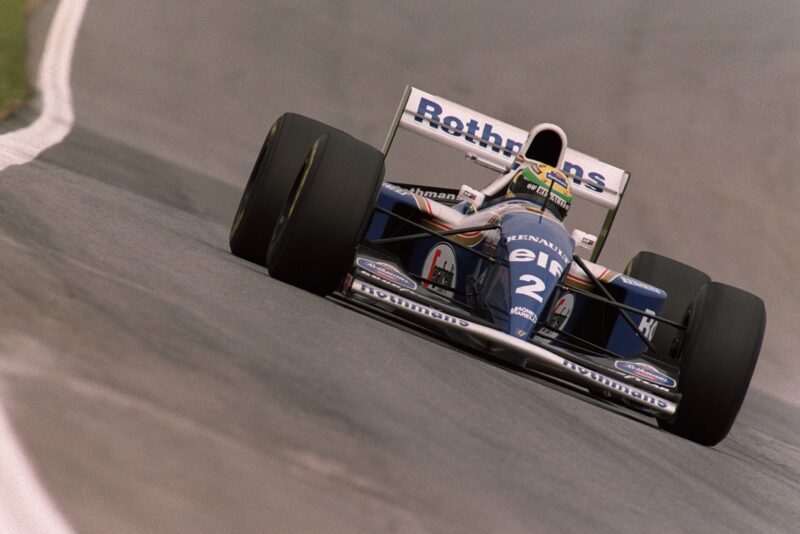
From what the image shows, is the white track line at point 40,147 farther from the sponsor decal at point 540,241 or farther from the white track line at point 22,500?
the sponsor decal at point 540,241

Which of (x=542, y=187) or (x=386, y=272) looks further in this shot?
(x=542, y=187)

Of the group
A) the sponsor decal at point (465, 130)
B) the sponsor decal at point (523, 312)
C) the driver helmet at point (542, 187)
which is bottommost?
the sponsor decal at point (523, 312)

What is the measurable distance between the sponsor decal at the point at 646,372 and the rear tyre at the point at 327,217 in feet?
5.36

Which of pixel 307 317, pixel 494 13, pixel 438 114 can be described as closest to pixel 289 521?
pixel 307 317

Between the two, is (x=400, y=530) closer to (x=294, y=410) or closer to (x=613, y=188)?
(x=294, y=410)

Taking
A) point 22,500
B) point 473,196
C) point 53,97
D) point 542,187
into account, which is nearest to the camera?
point 22,500

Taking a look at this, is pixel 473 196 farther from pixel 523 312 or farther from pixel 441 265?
pixel 523 312

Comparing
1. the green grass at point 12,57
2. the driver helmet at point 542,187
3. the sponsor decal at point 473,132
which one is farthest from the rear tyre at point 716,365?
the green grass at point 12,57

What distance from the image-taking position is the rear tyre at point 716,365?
Answer: 7.04 m

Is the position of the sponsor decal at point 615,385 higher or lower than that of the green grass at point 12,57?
higher

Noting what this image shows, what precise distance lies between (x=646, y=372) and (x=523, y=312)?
2.99 ft

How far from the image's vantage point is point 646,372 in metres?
7.22

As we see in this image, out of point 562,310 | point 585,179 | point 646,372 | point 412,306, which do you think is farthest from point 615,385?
point 585,179

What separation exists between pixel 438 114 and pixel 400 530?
23.8 feet
